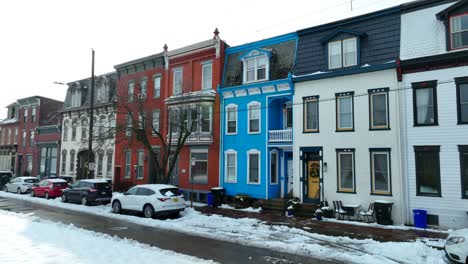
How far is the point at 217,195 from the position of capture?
872 inches

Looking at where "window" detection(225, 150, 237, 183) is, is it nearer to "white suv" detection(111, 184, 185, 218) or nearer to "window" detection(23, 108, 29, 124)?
"white suv" detection(111, 184, 185, 218)

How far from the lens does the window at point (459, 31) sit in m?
15.2

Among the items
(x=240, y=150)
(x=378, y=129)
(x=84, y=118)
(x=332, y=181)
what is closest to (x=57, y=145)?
(x=84, y=118)

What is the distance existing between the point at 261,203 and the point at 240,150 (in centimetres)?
415

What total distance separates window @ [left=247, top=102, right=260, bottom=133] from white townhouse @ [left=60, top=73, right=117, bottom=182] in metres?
15.0

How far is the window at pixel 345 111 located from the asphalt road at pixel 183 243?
9.81m

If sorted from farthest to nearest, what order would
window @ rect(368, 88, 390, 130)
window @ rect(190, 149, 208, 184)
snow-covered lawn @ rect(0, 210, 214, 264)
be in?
1. window @ rect(190, 149, 208, 184)
2. window @ rect(368, 88, 390, 130)
3. snow-covered lawn @ rect(0, 210, 214, 264)

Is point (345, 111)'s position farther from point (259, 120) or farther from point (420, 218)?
point (420, 218)

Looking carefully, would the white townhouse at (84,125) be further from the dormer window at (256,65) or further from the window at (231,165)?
the dormer window at (256,65)

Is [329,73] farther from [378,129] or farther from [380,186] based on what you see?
[380,186]

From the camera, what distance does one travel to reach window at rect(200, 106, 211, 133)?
24.2 metres

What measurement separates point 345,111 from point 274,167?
601 centimetres

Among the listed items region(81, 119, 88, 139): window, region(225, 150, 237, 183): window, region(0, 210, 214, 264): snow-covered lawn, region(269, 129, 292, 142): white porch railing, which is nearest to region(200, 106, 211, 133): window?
region(225, 150, 237, 183): window

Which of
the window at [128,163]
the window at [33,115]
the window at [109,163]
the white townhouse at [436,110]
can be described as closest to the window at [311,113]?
the white townhouse at [436,110]
